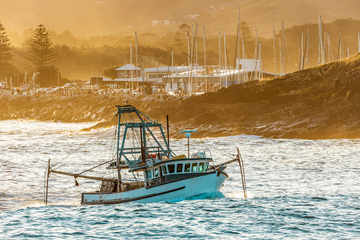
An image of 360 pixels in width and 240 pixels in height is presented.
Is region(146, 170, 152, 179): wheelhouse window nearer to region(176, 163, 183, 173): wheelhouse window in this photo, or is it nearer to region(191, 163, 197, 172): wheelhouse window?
region(176, 163, 183, 173): wheelhouse window

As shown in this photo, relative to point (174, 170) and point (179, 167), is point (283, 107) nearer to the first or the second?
point (179, 167)

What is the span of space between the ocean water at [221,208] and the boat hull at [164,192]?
0.47m

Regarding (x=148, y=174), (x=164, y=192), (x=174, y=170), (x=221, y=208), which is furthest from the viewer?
(x=148, y=174)

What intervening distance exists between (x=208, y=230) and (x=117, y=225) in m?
4.87

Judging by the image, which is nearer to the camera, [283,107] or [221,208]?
[221,208]

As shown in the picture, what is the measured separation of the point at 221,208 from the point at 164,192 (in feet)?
12.2

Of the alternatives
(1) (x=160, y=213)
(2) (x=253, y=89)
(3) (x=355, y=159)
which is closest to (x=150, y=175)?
(1) (x=160, y=213)

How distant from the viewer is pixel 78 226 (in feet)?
76.5

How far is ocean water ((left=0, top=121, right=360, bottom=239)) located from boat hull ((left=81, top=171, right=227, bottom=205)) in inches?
18.6

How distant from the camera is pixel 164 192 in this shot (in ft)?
91.7

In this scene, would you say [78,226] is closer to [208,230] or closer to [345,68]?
[208,230]

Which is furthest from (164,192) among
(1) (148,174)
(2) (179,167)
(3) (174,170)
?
(1) (148,174)

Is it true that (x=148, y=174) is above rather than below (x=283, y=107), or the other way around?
below

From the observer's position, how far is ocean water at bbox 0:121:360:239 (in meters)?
22.0
